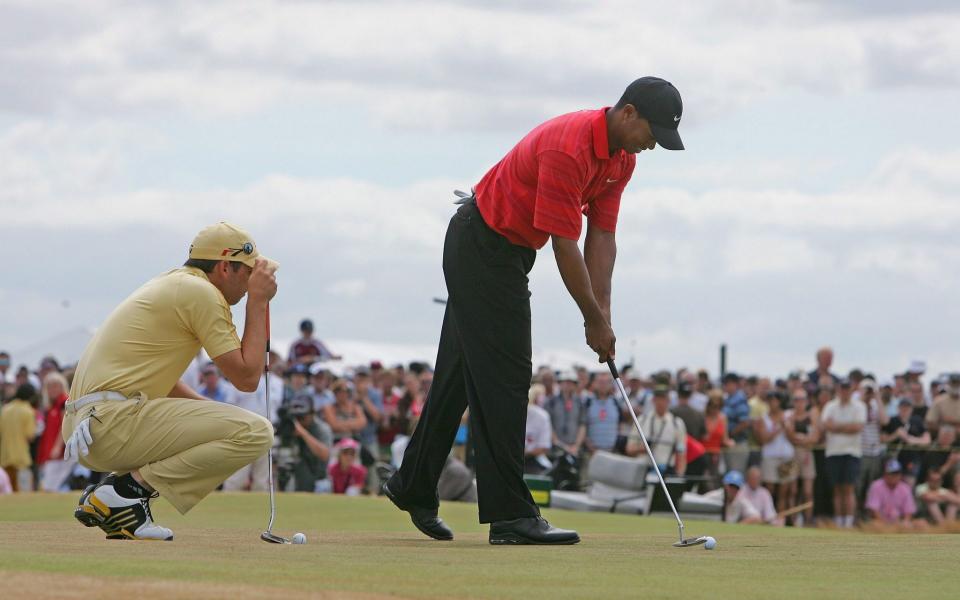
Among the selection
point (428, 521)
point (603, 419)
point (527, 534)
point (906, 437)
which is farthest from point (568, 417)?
point (527, 534)

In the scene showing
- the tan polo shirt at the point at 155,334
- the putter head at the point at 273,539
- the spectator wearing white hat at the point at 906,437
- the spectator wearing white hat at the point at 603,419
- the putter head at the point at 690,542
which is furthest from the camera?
the spectator wearing white hat at the point at 603,419

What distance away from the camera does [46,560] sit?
498cm

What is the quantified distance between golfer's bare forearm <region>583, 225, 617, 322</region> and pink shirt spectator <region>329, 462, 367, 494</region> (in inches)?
420

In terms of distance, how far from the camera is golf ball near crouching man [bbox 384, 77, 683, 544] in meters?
6.65

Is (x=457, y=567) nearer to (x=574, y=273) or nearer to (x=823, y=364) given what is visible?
(x=574, y=273)

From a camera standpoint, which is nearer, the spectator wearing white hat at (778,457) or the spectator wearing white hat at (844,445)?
the spectator wearing white hat at (844,445)

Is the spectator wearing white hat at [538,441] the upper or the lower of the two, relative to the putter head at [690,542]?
upper

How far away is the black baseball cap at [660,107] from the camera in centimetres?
666

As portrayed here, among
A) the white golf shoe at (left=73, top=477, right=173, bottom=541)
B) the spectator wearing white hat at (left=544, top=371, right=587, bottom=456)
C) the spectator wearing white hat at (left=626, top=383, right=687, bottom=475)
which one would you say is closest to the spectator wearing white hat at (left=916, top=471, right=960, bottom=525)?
the spectator wearing white hat at (left=626, top=383, right=687, bottom=475)

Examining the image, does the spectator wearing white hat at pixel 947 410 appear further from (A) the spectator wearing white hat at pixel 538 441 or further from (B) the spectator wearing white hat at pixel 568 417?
(A) the spectator wearing white hat at pixel 538 441

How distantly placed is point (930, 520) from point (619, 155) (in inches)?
459

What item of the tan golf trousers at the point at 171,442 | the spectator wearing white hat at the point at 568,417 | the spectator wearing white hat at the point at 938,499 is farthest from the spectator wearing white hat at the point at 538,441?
the tan golf trousers at the point at 171,442

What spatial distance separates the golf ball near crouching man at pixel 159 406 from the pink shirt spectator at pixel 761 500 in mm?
11343

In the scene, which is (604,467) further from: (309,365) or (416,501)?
(416,501)
